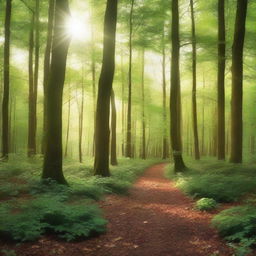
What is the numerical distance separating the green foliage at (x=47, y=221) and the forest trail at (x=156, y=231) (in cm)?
32

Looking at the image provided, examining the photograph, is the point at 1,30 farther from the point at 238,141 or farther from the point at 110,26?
the point at 238,141

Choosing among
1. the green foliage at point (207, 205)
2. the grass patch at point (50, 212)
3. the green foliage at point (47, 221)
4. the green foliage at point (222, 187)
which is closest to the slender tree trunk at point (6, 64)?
the grass patch at point (50, 212)

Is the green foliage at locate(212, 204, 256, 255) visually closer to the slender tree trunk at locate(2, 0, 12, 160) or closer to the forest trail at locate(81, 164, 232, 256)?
the forest trail at locate(81, 164, 232, 256)

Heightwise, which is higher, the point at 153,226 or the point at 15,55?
the point at 15,55

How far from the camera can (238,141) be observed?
575 inches

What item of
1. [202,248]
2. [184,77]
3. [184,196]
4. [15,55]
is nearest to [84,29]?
[15,55]

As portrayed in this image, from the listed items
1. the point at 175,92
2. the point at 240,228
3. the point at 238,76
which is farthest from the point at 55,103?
the point at 238,76

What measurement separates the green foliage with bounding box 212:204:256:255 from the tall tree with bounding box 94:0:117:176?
732cm

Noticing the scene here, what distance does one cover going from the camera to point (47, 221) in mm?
6375

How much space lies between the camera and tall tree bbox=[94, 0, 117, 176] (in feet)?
44.8

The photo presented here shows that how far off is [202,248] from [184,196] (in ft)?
16.8

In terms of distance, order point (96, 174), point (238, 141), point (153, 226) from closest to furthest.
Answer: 1. point (153, 226)
2. point (96, 174)
3. point (238, 141)

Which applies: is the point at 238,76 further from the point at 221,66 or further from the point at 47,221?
the point at 47,221

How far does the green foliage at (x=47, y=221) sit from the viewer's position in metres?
5.69
